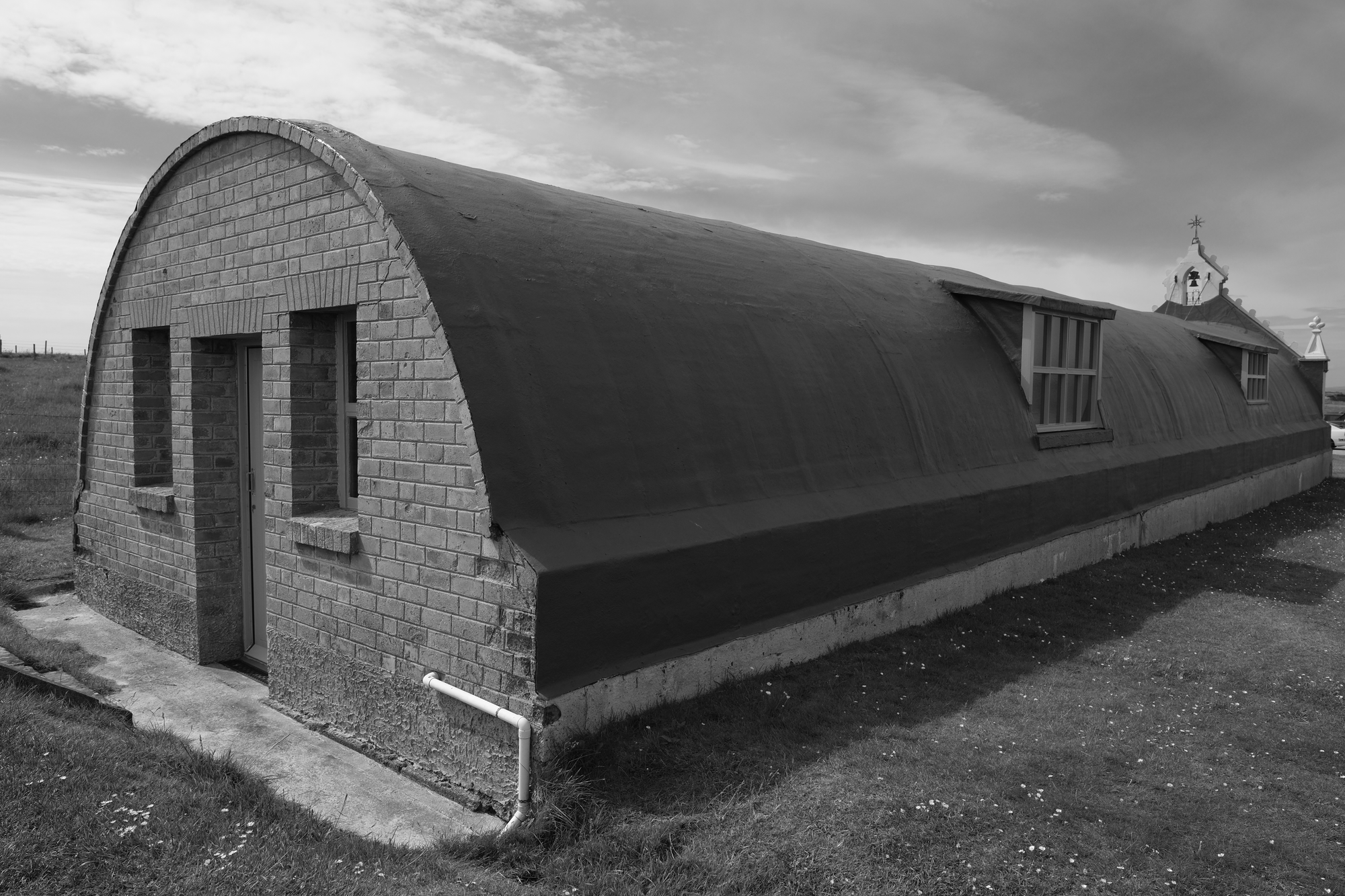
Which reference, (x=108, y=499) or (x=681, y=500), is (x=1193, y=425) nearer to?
(x=681, y=500)

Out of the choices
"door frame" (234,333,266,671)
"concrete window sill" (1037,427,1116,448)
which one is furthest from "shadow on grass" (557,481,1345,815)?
"door frame" (234,333,266,671)

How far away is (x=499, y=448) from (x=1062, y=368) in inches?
334

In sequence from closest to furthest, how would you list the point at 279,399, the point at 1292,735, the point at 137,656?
the point at 1292,735
the point at 279,399
the point at 137,656

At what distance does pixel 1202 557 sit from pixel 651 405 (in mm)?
9375

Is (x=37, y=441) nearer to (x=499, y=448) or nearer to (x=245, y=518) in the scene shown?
(x=245, y=518)

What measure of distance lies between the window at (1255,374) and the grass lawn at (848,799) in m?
13.3

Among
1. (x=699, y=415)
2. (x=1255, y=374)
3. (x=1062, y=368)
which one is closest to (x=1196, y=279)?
(x=1255, y=374)

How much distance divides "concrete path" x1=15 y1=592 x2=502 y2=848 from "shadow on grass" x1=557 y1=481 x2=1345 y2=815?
906 mm

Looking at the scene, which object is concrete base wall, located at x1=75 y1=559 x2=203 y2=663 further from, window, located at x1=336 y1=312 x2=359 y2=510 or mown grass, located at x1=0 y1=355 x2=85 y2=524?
mown grass, located at x1=0 y1=355 x2=85 y2=524

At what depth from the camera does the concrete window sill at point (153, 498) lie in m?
8.00

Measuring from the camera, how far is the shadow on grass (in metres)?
5.04

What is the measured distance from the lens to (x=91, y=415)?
30.1 feet

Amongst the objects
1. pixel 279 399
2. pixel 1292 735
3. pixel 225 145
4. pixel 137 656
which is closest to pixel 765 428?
pixel 279 399

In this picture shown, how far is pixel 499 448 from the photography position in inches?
205
